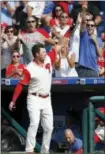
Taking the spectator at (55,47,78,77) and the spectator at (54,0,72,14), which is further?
the spectator at (54,0,72,14)

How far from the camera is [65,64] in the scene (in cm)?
886

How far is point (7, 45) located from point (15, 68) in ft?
1.46

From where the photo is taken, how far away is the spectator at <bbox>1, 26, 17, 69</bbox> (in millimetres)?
8836

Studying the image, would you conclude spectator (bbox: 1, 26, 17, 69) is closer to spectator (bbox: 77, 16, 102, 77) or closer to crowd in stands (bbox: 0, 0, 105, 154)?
crowd in stands (bbox: 0, 0, 105, 154)

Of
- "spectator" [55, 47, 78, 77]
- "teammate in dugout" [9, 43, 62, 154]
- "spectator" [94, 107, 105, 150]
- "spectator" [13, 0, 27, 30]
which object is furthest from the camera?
"spectator" [13, 0, 27, 30]

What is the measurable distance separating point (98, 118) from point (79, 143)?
175cm

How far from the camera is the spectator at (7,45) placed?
8836 millimetres

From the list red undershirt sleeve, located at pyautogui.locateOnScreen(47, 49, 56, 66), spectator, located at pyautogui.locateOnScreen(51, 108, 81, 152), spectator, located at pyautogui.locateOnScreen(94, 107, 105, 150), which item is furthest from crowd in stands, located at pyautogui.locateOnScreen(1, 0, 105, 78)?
spectator, located at pyautogui.locateOnScreen(94, 107, 105, 150)

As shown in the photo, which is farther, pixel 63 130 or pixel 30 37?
pixel 63 130

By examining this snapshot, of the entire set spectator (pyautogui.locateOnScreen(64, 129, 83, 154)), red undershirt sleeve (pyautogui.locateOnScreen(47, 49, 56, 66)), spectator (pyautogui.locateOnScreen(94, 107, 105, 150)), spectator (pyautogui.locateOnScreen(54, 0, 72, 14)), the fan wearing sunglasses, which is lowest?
spectator (pyautogui.locateOnScreen(64, 129, 83, 154))

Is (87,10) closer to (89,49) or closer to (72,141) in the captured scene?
(89,49)

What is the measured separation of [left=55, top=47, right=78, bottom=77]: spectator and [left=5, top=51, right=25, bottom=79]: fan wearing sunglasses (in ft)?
1.88

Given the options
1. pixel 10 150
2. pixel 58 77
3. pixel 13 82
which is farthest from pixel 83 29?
pixel 10 150

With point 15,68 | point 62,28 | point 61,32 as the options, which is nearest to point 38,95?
point 15,68
